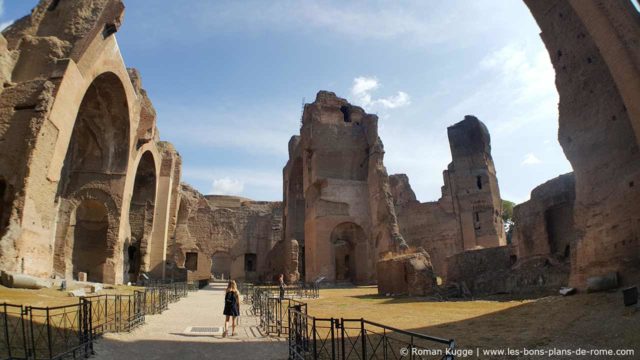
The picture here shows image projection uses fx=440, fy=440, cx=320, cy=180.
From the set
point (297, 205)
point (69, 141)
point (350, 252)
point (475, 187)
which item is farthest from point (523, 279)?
point (297, 205)

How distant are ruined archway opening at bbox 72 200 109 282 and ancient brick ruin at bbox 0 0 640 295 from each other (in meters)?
0.06

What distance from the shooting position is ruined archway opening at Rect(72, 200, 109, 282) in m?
20.5

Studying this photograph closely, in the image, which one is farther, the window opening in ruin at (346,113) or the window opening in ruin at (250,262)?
the window opening in ruin at (250,262)

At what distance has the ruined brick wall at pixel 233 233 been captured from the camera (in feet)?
122

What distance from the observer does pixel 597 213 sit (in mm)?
9945

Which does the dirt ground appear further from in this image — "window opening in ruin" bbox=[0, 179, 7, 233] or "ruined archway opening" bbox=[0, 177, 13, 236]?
"window opening in ruin" bbox=[0, 179, 7, 233]

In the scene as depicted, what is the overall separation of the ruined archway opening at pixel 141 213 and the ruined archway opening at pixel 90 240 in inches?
160

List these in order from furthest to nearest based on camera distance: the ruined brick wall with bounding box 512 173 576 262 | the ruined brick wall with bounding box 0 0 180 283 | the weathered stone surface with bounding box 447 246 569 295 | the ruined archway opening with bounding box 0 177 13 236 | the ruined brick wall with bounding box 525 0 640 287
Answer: the ruined brick wall with bounding box 512 173 576 262 < the weathered stone surface with bounding box 447 246 569 295 < the ruined brick wall with bounding box 0 0 180 283 < the ruined archway opening with bounding box 0 177 13 236 < the ruined brick wall with bounding box 525 0 640 287

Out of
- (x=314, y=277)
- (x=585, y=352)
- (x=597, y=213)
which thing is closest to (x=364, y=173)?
(x=314, y=277)

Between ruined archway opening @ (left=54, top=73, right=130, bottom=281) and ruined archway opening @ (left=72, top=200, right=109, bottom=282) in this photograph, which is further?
ruined archway opening @ (left=72, top=200, right=109, bottom=282)

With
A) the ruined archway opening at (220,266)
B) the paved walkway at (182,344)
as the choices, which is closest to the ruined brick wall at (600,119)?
the paved walkway at (182,344)

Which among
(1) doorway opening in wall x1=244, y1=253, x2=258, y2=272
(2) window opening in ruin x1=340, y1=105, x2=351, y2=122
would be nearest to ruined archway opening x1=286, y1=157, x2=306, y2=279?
(2) window opening in ruin x1=340, y1=105, x2=351, y2=122

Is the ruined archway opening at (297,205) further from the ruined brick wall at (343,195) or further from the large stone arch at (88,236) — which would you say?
the large stone arch at (88,236)

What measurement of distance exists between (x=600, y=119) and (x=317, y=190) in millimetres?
19913
